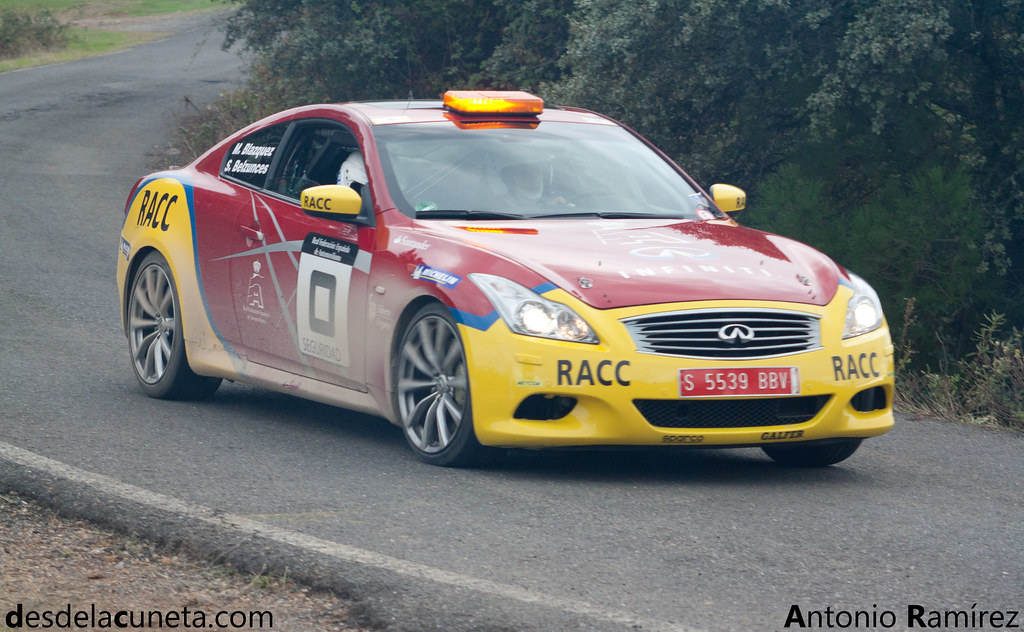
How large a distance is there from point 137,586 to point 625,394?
2.09 m

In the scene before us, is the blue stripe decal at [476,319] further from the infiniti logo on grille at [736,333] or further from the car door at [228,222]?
the car door at [228,222]

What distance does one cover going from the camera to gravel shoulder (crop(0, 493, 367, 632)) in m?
3.95

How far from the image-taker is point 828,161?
13.6 metres

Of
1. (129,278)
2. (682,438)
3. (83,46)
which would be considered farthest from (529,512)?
(83,46)

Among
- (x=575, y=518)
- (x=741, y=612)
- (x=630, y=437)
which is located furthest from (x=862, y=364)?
(x=741, y=612)

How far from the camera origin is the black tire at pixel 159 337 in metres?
7.89

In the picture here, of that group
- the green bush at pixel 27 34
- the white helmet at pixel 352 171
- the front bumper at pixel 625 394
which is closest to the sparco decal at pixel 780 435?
the front bumper at pixel 625 394

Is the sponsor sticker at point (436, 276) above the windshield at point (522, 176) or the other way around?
the other way around

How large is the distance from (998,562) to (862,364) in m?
1.35

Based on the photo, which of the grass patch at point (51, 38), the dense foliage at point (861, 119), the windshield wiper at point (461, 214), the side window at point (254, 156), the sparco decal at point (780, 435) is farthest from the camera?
the grass patch at point (51, 38)

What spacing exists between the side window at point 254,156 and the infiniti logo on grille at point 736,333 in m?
3.01

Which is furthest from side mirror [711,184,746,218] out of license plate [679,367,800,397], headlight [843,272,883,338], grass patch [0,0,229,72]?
grass patch [0,0,229,72]

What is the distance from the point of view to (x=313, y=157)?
24.2ft

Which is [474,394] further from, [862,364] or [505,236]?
[862,364]
